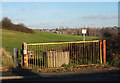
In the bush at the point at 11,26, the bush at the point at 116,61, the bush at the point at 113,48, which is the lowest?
the bush at the point at 116,61

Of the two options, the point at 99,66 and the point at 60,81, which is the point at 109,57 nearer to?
the point at 99,66

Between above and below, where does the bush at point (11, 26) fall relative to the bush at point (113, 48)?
above

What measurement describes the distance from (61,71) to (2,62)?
3.71 metres

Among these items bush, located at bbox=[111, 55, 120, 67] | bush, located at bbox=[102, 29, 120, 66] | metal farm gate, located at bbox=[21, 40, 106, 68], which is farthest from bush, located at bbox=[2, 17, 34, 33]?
bush, located at bbox=[111, 55, 120, 67]

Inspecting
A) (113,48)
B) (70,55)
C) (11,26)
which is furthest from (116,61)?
(11,26)

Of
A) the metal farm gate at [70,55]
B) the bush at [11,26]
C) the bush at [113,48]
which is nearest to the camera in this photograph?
the metal farm gate at [70,55]

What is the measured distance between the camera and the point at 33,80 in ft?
26.7

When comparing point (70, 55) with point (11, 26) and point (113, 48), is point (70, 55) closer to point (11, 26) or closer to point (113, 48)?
point (113, 48)

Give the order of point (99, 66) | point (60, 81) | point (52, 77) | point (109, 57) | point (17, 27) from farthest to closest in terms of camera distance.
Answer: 1. point (17, 27)
2. point (109, 57)
3. point (99, 66)
4. point (52, 77)
5. point (60, 81)

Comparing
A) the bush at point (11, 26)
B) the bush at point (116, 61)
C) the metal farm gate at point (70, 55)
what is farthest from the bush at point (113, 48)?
the bush at point (11, 26)

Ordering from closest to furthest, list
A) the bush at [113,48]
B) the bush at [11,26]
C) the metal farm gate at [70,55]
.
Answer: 1. the metal farm gate at [70,55]
2. the bush at [113,48]
3. the bush at [11,26]

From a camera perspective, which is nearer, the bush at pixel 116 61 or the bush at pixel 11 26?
the bush at pixel 116 61

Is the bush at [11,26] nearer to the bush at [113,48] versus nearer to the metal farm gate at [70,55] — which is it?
the metal farm gate at [70,55]

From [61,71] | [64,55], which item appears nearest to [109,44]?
[64,55]
